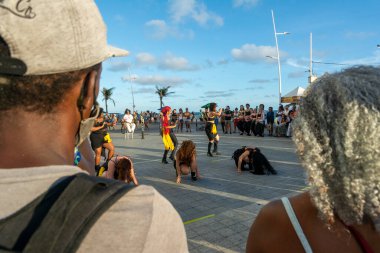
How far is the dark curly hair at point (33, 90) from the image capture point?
2.83 ft

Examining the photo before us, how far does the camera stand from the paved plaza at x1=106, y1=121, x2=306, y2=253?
4.30 metres

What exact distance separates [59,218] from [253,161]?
7849 millimetres

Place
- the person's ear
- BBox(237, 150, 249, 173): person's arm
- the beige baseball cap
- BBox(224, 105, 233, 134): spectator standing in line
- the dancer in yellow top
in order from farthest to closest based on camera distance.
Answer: BBox(224, 105, 233, 134): spectator standing in line → the dancer in yellow top → BBox(237, 150, 249, 173): person's arm → the person's ear → the beige baseball cap

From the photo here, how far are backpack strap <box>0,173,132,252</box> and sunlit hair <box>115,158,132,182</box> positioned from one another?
199 inches

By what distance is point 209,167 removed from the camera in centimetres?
937

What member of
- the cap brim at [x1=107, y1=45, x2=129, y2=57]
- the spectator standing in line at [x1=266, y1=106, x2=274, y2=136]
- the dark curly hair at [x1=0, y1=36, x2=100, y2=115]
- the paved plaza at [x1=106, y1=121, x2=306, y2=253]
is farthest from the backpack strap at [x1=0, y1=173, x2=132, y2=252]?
the spectator standing in line at [x1=266, y1=106, x2=274, y2=136]

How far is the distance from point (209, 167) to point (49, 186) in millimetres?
8703

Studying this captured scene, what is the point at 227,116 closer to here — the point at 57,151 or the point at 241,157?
the point at 241,157

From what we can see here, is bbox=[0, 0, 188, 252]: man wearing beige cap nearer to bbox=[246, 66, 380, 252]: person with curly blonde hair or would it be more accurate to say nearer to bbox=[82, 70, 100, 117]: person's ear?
bbox=[82, 70, 100, 117]: person's ear

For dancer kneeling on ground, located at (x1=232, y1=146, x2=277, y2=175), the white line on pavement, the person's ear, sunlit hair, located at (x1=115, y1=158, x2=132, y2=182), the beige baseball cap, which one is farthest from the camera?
A: dancer kneeling on ground, located at (x1=232, y1=146, x2=277, y2=175)

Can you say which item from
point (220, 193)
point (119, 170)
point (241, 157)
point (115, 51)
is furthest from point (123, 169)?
point (115, 51)

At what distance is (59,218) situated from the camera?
0.70 metres

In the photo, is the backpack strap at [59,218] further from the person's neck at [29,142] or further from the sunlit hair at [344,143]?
the sunlit hair at [344,143]

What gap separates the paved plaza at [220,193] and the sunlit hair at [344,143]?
2.94 m
